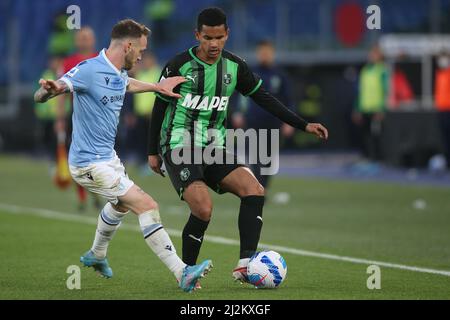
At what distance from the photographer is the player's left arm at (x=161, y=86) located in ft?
31.6

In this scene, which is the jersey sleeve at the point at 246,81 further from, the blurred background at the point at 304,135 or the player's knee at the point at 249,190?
the blurred background at the point at 304,135

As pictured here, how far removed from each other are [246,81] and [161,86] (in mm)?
840

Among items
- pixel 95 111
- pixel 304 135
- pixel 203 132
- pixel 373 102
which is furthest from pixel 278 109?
pixel 304 135

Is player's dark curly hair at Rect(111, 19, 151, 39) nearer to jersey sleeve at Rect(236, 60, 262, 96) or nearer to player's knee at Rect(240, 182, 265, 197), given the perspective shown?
jersey sleeve at Rect(236, 60, 262, 96)

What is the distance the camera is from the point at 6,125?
35.4m

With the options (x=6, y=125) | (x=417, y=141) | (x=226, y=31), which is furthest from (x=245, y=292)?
(x=6, y=125)

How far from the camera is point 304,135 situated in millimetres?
32562

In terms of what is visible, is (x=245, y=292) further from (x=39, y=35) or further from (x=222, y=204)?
(x=39, y=35)

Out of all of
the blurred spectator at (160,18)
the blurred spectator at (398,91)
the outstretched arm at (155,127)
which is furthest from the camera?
the blurred spectator at (160,18)

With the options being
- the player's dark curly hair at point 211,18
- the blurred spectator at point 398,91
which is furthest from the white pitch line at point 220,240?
the blurred spectator at point 398,91

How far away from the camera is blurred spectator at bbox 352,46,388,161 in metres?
26.5

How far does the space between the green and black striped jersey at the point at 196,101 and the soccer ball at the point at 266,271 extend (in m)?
1.06

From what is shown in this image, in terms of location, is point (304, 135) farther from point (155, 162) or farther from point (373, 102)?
point (155, 162)
